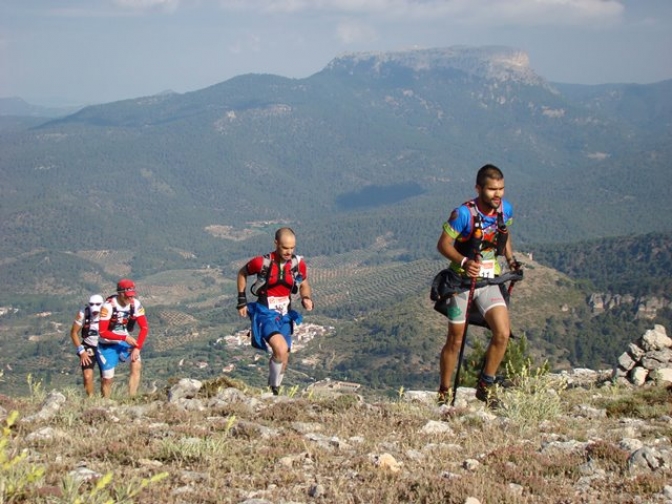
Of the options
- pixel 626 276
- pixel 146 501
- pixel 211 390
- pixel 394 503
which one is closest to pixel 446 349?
pixel 211 390

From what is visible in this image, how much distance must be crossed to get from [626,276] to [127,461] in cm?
18249

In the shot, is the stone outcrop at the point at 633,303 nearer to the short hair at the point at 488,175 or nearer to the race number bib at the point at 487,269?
the race number bib at the point at 487,269

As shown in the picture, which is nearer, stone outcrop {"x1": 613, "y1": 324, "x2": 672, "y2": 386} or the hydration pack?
the hydration pack

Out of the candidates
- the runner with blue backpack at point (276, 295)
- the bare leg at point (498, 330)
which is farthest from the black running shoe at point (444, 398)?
the runner with blue backpack at point (276, 295)

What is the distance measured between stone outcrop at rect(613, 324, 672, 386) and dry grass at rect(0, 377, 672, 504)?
4.06 m

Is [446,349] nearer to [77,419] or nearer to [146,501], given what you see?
[77,419]

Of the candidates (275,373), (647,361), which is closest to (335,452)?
(275,373)

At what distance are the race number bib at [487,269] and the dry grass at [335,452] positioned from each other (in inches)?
56.1

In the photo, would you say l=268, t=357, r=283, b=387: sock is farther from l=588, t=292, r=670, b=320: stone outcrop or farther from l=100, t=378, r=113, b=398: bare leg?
l=588, t=292, r=670, b=320: stone outcrop

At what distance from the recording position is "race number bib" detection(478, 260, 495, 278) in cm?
974

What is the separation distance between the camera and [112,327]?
13.3 m

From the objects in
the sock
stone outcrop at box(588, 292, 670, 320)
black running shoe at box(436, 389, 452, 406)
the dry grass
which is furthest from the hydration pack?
stone outcrop at box(588, 292, 670, 320)

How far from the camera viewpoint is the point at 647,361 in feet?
47.8

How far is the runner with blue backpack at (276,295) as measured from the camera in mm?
11008
